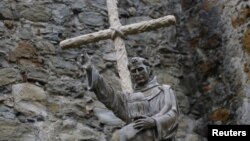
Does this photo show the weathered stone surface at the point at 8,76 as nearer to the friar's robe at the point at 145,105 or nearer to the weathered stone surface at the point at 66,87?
the weathered stone surface at the point at 66,87

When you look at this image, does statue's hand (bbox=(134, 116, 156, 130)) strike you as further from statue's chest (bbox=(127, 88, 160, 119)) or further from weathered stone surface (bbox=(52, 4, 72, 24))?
weathered stone surface (bbox=(52, 4, 72, 24))

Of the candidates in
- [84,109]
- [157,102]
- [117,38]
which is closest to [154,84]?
[157,102]

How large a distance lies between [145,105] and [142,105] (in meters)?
0.02

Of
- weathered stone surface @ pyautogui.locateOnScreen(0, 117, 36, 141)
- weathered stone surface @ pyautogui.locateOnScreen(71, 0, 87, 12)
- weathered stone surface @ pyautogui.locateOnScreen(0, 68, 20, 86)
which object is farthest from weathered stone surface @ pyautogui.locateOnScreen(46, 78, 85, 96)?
weathered stone surface @ pyautogui.locateOnScreen(71, 0, 87, 12)

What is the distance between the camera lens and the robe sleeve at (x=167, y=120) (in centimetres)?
438

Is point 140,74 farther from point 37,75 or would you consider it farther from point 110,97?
point 37,75

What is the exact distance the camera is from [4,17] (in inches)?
243

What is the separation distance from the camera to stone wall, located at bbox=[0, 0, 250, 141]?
5.84 metres

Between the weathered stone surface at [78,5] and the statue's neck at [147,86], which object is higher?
the weathered stone surface at [78,5]

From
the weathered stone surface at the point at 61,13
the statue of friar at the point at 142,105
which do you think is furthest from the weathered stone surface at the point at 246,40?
the statue of friar at the point at 142,105

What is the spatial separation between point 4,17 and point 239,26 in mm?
1783

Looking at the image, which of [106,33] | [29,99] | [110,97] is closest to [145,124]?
[110,97]

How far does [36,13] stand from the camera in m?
6.33

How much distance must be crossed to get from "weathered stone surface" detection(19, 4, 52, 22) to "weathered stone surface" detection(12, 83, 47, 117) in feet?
2.07
